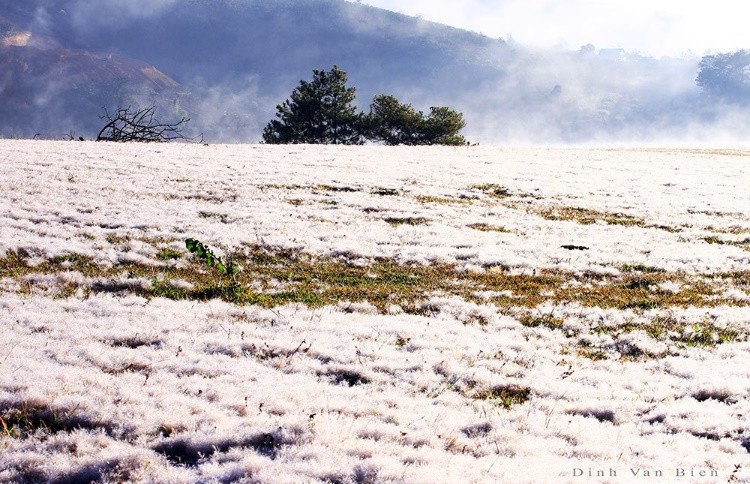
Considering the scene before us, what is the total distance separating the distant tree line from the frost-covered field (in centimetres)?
5918

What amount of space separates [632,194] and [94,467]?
39985mm

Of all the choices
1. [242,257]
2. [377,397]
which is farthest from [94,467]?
[242,257]

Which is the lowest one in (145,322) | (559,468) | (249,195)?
(559,468)

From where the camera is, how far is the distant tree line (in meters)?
85.3

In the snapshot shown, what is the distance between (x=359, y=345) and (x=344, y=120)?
77820 mm

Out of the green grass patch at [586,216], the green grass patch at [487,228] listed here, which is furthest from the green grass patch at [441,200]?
the green grass patch at [487,228]

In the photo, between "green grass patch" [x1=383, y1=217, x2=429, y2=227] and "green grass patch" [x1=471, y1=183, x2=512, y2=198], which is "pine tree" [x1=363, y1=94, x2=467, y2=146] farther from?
"green grass patch" [x1=383, y1=217, x2=429, y2=227]

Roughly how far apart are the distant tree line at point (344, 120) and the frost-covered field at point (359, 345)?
59.2m

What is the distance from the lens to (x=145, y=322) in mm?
11344

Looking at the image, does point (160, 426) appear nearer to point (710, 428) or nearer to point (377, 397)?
point (377, 397)

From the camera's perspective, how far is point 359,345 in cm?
1112

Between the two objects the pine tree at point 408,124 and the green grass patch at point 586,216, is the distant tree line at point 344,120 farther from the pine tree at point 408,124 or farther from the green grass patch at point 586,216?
the green grass patch at point 586,216

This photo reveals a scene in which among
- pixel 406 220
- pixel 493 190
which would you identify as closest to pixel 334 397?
pixel 406 220

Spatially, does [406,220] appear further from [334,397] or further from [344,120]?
[344,120]
